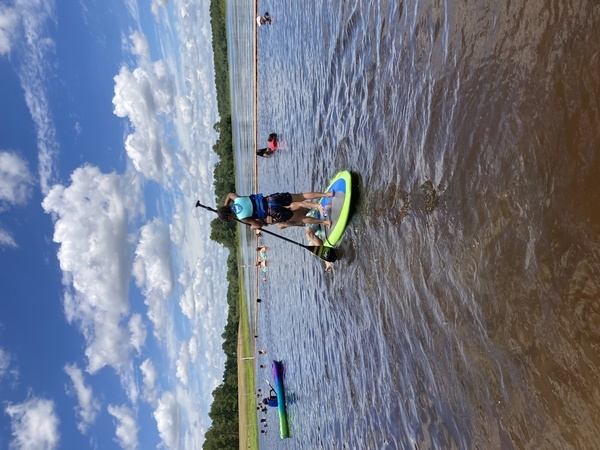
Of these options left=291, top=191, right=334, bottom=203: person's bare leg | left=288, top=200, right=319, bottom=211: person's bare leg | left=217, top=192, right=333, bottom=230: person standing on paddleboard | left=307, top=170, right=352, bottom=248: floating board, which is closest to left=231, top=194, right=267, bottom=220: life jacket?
left=217, top=192, right=333, bottom=230: person standing on paddleboard

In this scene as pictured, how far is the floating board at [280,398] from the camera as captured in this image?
75.5 feet

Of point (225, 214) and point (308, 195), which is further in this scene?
point (308, 195)

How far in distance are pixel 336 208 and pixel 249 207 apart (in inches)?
103

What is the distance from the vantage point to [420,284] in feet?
28.3

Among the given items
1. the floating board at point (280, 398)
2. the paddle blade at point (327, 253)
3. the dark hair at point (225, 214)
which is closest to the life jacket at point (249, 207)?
the dark hair at point (225, 214)

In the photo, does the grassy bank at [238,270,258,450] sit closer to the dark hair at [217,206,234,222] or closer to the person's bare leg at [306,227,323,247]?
the person's bare leg at [306,227,323,247]

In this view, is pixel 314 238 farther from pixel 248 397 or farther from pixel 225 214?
pixel 248 397

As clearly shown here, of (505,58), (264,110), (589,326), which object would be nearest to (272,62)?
(264,110)

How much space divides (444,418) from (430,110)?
521 centimetres

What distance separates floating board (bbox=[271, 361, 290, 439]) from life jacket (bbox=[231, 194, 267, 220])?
13.8 meters

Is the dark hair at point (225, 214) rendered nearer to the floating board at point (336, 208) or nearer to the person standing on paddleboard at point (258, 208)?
the person standing on paddleboard at point (258, 208)

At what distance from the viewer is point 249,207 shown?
42.0 feet

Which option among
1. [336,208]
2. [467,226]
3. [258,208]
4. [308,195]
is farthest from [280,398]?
[467,226]

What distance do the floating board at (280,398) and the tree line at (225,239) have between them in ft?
116
